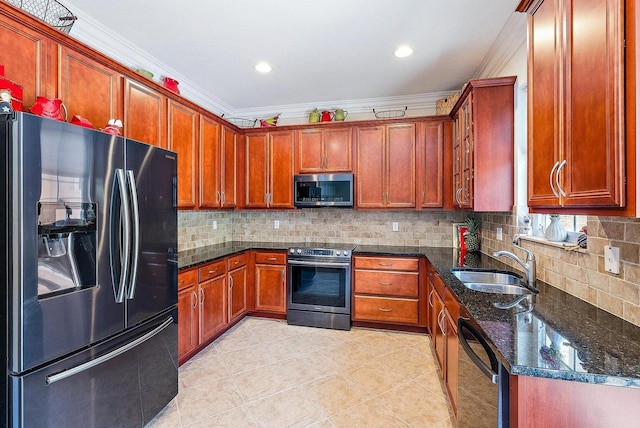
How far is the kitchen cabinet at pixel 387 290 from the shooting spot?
10.7ft

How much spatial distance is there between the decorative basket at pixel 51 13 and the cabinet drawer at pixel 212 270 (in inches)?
78.7

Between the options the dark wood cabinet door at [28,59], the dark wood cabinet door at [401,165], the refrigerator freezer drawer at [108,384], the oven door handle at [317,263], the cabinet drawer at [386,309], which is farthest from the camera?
the dark wood cabinet door at [401,165]

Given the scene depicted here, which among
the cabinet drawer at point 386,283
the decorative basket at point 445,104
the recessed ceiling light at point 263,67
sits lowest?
the cabinet drawer at point 386,283

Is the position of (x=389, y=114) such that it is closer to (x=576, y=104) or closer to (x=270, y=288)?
(x=270, y=288)

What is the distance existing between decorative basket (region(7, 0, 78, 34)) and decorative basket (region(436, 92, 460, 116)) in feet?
10.9

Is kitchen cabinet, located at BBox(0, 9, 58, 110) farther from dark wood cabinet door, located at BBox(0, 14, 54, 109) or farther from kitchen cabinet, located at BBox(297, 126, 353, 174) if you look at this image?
kitchen cabinet, located at BBox(297, 126, 353, 174)

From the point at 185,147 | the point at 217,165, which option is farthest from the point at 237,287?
the point at 185,147

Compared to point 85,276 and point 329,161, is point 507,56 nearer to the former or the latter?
point 329,161

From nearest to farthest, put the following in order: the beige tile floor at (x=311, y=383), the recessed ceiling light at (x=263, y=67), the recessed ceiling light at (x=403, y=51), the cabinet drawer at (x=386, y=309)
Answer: the beige tile floor at (x=311, y=383), the recessed ceiling light at (x=403, y=51), the recessed ceiling light at (x=263, y=67), the cabinet drawer at (x=386, y=309)

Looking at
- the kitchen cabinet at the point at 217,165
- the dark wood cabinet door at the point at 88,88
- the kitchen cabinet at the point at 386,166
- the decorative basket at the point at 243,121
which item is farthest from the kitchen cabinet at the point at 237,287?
the decorative basket at the point at 243,121

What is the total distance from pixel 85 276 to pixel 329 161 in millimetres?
Answer: 2764

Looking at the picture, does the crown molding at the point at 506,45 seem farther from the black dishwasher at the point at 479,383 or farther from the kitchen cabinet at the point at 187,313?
the kitchen cabinet at the point at 187,313

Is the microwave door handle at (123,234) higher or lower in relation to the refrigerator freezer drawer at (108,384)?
higher

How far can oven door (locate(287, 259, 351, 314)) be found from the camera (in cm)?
341
